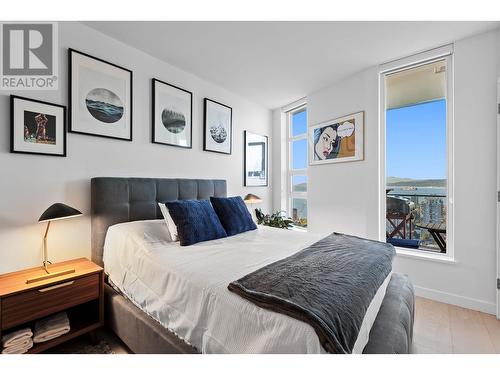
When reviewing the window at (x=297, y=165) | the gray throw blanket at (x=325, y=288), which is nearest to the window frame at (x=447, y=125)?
the gray throw blanket at (x=325, y=288)

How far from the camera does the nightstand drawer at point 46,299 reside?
1345 millimetres

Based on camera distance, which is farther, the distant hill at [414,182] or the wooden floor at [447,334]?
the distant hill at [414,182]

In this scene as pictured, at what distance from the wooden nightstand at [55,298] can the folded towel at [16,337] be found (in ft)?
0.15

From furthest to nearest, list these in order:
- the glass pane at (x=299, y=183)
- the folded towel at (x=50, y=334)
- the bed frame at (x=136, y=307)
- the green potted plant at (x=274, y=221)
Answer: the glass pane at (x=299, y=183) < the green potted plant at (x=274, y=221) < the folded towel at (x=50, y=334) < the bed frame at (x=136, y=307)

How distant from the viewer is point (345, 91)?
3.14 metres

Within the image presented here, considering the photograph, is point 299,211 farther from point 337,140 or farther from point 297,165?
point 337,140

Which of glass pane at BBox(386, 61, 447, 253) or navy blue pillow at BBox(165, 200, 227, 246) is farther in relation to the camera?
glass pane at BBox(386, 61, 447, 253)

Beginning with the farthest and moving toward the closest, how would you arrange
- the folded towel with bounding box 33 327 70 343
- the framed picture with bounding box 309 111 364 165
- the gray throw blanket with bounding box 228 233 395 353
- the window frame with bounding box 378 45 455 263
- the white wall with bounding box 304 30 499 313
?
the framed picture with bounding box 309 111 364 165
the window frame with bounding box 378 45 455 263
the white wall with bounding box 304 30 499 313
the folded towel with bounding box 33 327 70 343
the gray throw blanket with bounding box 228 233 395 353

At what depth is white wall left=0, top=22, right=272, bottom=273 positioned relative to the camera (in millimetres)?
1682

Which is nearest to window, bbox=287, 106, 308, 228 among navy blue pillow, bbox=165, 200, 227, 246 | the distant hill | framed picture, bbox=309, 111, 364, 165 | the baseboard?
framed picture, bbox=309, 111, 364, 165

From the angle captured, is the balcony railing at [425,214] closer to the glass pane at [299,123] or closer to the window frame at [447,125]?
the window frame at [447,125]

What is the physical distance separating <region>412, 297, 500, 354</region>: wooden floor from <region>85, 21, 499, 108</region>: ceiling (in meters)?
2.60

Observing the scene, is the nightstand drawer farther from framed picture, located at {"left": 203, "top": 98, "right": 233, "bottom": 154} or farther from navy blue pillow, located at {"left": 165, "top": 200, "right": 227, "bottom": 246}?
framed picture, located at {"left": 203, "top": 98, "right": 233, "bottom": 154}

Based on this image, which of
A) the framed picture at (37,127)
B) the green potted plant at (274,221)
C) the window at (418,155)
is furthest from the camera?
the green potted plant at (274,221)
